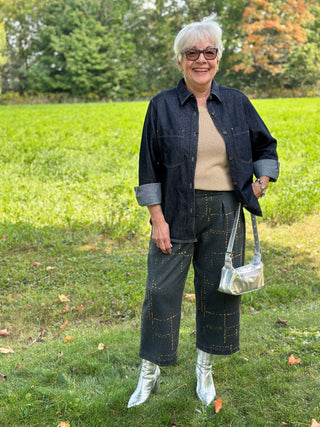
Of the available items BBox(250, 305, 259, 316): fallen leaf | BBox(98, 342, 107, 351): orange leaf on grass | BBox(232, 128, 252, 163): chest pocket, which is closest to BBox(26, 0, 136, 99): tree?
BBox(250, 305, 259, 316): fallen leaf

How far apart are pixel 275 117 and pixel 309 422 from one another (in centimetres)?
1405

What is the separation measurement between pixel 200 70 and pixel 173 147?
1.42ft

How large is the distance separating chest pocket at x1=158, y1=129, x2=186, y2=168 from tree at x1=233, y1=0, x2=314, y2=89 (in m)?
37.5

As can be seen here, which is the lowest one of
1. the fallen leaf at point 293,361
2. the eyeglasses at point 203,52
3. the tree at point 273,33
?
the fallen leaf at point 293,361

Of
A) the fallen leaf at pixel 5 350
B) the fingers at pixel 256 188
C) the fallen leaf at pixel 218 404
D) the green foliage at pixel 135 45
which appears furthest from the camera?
the green foliage at pixel 135 45

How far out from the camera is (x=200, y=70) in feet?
8.18

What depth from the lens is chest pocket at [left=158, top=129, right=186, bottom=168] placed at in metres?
2.48

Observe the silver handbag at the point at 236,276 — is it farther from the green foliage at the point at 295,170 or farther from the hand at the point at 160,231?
the green foliage at the point at 295,170

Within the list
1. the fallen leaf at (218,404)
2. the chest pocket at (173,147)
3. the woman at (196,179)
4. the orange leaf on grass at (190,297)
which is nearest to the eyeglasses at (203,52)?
the woman at (196,179)

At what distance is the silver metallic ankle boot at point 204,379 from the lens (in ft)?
9.52

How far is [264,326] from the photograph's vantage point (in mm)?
3928

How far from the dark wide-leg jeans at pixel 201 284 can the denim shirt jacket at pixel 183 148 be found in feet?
0.28

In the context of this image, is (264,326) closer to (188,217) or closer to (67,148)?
(188,217)

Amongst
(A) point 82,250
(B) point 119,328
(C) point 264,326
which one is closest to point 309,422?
(C) point 264,326
